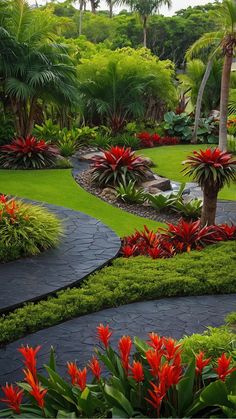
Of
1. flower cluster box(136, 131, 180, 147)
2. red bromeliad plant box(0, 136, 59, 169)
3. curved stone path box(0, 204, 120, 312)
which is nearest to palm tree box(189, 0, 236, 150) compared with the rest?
flower cluster box(136, 131, 180, 147)

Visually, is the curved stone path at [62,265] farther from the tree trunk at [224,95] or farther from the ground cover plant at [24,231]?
the tree trunk at [224,95]

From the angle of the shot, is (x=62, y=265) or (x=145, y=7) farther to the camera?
(x=145, y=7)

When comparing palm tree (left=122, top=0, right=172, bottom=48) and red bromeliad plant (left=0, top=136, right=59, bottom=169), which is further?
palm tree (left=122, top=0, right=172, bottom=48)

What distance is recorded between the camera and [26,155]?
525 inches

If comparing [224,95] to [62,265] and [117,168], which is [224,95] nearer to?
[117,168]

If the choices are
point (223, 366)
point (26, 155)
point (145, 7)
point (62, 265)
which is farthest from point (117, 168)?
point (145, 7)

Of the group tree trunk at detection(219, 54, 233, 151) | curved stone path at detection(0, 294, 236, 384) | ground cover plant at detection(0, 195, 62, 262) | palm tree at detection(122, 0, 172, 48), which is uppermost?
palm tree at detection(122, 0, 172, 48)

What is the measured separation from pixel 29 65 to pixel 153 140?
6.32m

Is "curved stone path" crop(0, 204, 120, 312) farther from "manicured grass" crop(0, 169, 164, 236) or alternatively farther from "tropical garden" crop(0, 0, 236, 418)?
"manicured grass" crop(0, 169, 164, 236)

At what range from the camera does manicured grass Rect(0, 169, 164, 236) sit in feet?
31.0

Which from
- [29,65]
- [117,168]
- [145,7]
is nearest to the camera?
[117,168]

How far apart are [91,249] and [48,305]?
1856mm

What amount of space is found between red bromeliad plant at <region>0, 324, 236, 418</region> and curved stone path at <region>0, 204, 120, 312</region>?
2209mm

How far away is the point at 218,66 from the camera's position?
22781 mm
